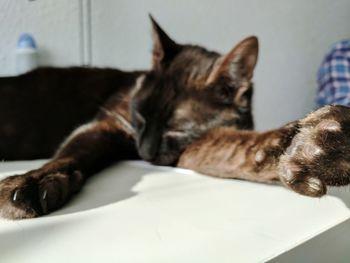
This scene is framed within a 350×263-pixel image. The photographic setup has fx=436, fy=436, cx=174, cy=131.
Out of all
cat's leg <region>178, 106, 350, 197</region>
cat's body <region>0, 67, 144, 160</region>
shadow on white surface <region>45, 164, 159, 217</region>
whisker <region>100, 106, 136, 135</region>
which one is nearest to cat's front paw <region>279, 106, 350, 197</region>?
cat's leg <region>178, 106, 350, 197</region>

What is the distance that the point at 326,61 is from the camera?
1.91 metres

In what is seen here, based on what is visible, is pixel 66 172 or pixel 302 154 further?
pixel 66 172

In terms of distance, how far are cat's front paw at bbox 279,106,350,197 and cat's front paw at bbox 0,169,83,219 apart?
0.31m

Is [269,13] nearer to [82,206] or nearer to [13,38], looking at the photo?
[13,38]

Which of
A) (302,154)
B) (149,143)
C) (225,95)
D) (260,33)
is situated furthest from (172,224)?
(260,33)

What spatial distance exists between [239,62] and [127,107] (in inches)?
12.1

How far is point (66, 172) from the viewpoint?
68cm

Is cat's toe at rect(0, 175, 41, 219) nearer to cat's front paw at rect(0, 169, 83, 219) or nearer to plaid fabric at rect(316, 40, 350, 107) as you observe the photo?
cat's front paw at rect(0, 169, 83, 219)

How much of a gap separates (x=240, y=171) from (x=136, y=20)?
1002 mm

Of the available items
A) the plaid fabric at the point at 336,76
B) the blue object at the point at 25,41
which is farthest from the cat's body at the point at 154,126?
the plaid fabric at the point at 336,76

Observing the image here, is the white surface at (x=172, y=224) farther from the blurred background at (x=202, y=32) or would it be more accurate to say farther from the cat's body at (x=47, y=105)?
the blurred background at (x=202, y=32)

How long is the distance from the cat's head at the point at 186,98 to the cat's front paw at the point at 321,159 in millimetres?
362

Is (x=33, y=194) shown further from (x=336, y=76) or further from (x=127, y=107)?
(x=336, y=76)

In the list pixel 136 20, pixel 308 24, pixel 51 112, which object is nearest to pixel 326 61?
pixel 308 24
